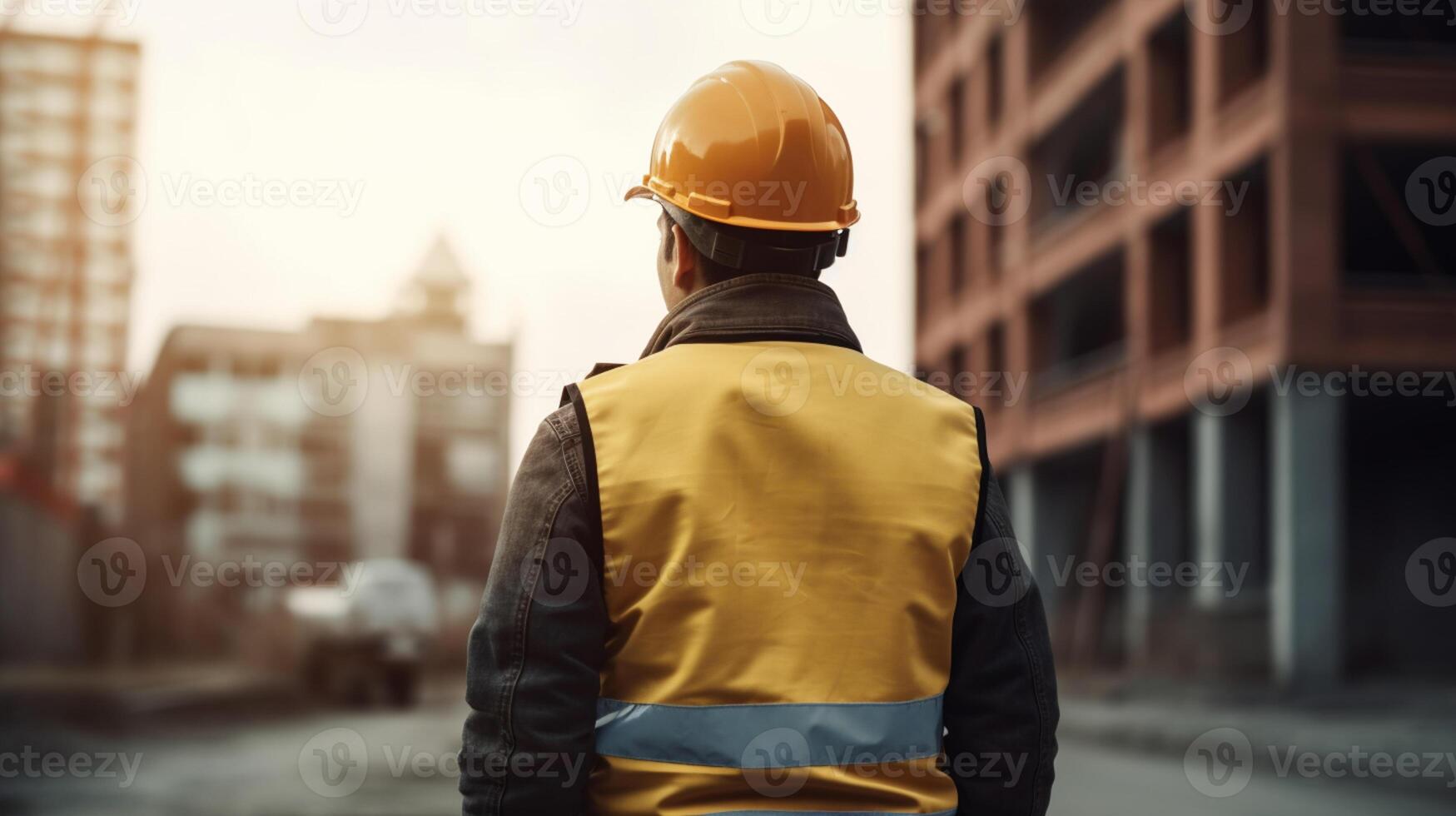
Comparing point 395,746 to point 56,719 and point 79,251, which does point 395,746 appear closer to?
point 56,719

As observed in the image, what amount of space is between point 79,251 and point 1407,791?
4710 centimetres

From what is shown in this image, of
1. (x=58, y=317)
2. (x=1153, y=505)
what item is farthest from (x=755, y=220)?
(x=58, y=317)

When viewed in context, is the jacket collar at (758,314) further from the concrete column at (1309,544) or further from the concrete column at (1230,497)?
the concrete column at (1230,497)

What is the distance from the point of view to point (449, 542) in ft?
214

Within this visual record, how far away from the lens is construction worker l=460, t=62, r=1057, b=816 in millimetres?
1851

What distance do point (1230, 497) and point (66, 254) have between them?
125 ft

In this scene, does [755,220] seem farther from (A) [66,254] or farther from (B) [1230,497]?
(A) [66,254]

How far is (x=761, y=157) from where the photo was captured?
6.84 feet

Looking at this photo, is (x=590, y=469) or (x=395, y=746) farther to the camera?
(x=395, y=746)

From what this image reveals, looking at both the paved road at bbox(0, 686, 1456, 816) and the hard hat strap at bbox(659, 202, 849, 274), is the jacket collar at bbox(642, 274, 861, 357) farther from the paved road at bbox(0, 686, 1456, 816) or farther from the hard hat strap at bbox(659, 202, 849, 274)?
the paved road at bbox(0, 686, 1456, 816)

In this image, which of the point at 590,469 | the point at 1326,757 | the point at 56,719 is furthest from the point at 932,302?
the point at 590,469

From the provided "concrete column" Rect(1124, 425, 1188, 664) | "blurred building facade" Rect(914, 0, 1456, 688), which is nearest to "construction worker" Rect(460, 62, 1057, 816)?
"blurred building facade" Rect(914, 0, 1456, 688)

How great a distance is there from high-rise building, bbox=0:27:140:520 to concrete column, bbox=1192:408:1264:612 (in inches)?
884

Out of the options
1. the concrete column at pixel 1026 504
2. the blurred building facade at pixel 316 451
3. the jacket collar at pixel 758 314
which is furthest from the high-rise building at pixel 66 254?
the jacket collar at pixel 758 314
